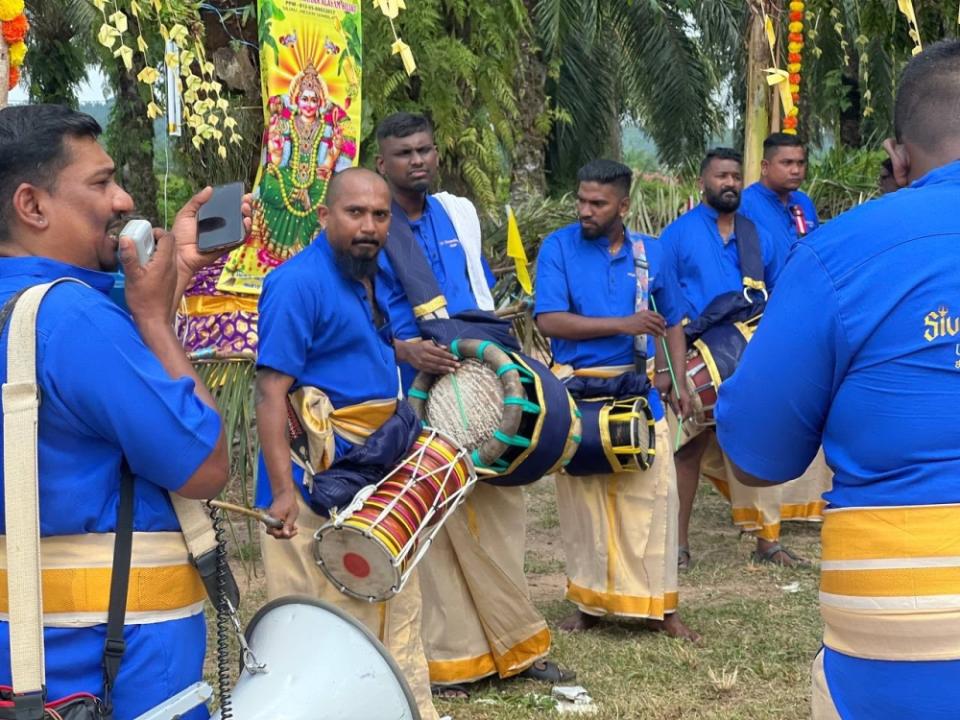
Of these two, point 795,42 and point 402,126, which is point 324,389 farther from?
point 795,42

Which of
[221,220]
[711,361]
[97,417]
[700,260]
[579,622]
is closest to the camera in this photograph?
[97,417]

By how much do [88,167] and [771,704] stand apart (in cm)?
349

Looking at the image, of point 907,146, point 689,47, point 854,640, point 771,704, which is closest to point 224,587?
point 854,640

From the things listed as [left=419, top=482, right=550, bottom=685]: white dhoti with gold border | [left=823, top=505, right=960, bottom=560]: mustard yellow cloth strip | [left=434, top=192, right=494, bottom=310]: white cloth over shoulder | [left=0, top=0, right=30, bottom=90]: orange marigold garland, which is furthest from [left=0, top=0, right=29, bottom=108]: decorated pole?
[left=823, top=505, right=960, bottom=560]: mustard yellow cloth strip

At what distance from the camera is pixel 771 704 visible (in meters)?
4.98

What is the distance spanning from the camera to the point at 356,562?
13.1ft

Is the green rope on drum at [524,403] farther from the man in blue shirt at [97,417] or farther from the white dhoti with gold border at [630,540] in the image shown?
the man in blue shirt at [97,417]

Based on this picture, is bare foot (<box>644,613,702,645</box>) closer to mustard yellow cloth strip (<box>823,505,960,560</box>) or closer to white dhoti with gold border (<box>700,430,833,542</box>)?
white dhoti with gold border (<box>700,430,833,542</box>)

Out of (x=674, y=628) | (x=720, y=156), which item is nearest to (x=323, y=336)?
(x=674, y=628)

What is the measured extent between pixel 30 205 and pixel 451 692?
328 centimetres

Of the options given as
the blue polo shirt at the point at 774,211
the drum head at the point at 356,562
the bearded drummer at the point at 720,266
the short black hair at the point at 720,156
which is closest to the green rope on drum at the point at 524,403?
the drum head at the point at 356,562

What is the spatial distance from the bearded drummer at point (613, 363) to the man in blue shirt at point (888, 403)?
3.28m

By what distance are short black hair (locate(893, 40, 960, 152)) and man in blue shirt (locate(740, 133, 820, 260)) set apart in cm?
465

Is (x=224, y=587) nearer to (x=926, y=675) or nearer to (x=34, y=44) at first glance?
(x=926, y=675)
